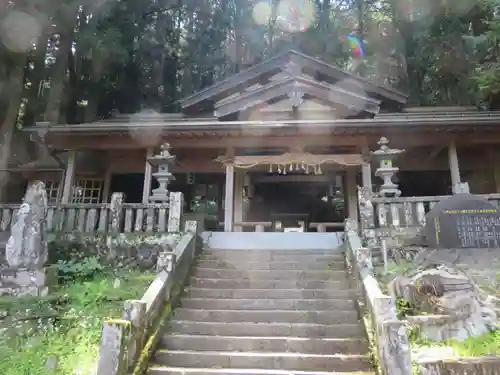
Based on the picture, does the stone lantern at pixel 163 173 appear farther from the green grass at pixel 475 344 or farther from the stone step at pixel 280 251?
the green grass at pixel 475 344

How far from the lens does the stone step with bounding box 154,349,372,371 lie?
558 centimetres

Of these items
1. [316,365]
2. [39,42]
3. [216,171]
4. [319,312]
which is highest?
[39,42]

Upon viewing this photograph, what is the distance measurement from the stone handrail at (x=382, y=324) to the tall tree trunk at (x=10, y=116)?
44.3 ft

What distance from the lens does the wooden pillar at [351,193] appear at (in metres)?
13.3

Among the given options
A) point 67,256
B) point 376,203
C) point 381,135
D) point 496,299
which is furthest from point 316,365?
point 381,135

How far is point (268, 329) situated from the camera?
6.45 metres

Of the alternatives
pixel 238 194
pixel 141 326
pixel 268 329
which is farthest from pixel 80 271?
pixel 238 194

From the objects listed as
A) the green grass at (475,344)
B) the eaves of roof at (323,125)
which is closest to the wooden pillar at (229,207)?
the eaves of roof at (323,125)

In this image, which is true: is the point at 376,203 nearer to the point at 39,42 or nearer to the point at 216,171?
the point at 216,171

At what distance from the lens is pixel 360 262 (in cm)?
720

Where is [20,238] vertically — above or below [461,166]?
below

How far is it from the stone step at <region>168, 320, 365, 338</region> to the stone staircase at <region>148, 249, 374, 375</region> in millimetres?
15

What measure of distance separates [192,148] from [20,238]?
6.79 m

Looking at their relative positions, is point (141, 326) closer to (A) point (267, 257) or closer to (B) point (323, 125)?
(A) point (267, 257)
